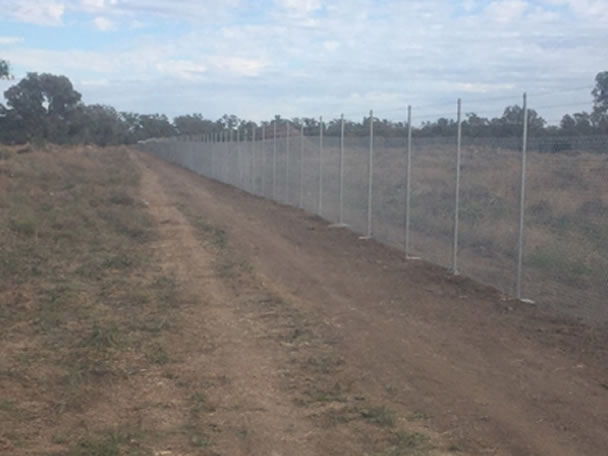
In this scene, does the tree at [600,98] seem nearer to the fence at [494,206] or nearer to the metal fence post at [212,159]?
the fence at [494,206]

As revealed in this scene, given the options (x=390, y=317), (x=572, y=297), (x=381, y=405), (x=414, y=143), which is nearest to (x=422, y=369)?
(x=381, y=405)

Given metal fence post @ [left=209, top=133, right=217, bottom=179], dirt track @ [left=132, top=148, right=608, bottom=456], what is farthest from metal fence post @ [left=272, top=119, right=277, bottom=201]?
metal fence post @ [left=209, top=133, right=217, bottom=179]

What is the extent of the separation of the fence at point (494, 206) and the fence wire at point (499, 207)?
0.01 meters

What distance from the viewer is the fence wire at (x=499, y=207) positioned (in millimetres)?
9117

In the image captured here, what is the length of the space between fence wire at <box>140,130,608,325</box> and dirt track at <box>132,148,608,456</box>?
375 millimetres

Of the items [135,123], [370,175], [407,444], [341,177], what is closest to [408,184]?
[370,175]

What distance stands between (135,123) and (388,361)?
565 ft

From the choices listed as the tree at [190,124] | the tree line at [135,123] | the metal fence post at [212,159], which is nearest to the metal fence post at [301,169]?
the tree line at [135,123]

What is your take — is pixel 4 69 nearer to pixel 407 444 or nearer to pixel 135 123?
pixel 407 444

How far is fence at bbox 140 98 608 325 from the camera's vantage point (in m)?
9.15

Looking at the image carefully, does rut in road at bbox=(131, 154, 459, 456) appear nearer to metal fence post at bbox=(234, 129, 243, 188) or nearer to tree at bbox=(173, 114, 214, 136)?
metal fence post at bbox=(234, 129, 243, 188)

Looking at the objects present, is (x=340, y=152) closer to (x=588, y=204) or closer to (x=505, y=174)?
(x=505, y=174)

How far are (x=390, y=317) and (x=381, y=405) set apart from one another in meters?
3.44

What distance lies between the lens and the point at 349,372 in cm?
743
